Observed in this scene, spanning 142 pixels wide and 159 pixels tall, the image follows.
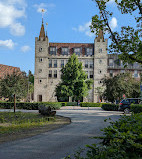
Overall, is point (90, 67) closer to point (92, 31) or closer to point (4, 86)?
point (4, 86)

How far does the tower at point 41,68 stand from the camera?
54188 mm

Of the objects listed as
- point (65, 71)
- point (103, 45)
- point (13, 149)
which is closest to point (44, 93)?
point (65, 71)

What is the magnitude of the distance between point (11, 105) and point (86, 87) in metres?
17.0

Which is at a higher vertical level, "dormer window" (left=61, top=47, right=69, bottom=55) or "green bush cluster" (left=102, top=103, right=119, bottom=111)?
"dormer window" (left=61, top=47, right=69, bottom=55)

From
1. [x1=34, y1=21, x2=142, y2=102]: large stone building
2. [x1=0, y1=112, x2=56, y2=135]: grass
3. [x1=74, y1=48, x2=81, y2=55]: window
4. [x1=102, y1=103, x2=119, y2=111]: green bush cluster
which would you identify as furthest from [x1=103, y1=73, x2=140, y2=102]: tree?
[x1=74, y1=48, x2=81, y2=55]: window

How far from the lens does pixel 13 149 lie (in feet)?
21.7

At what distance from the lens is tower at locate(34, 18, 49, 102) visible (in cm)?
5419

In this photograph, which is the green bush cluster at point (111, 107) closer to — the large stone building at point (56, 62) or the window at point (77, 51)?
the large stone building at point (56, 62)

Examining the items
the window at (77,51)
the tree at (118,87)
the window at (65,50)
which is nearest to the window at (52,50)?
the window at (65,50)

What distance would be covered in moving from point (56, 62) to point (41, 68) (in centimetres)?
449

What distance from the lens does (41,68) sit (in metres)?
54.9

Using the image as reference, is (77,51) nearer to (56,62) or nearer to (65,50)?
(65,50)

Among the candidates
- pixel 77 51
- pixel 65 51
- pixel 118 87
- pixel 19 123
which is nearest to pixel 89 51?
pixel 77 51

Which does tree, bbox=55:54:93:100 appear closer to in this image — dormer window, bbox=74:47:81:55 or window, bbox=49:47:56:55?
dormer window, bbox=74:47:81:55
